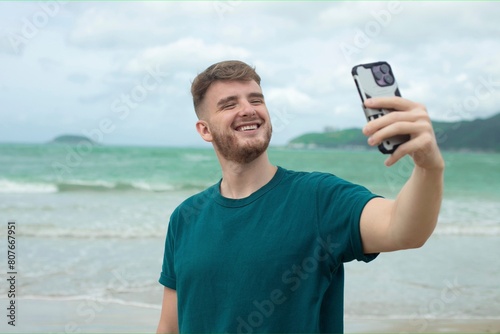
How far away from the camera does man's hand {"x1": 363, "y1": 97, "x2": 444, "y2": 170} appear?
4.78ft

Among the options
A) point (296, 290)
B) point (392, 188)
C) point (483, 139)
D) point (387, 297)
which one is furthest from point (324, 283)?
point (483, 139)

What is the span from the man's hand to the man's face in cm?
90

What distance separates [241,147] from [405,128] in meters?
1.01

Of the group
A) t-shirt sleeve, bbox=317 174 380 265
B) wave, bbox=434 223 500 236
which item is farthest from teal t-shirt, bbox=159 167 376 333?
wave, bbox=434 223 500 236

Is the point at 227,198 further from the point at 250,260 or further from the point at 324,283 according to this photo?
the point at 324,283

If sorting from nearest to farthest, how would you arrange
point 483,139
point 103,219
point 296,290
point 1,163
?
point 296,290, point 103,219, point 1,163, point 483,139

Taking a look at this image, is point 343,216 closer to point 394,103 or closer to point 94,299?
point 394,103

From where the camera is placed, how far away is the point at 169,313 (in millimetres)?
2756

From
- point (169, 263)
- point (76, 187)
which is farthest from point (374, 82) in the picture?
point (76, 187)

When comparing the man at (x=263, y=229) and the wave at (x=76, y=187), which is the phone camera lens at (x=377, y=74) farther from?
the wave at (x=76, y=187)

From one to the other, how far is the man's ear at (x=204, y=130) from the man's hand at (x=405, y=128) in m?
1.18

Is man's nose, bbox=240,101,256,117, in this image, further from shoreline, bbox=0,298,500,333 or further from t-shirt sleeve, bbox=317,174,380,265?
shoreline, bbox=0,298,500,333

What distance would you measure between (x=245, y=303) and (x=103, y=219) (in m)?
11.8

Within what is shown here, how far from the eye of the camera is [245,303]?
217 centimetres
